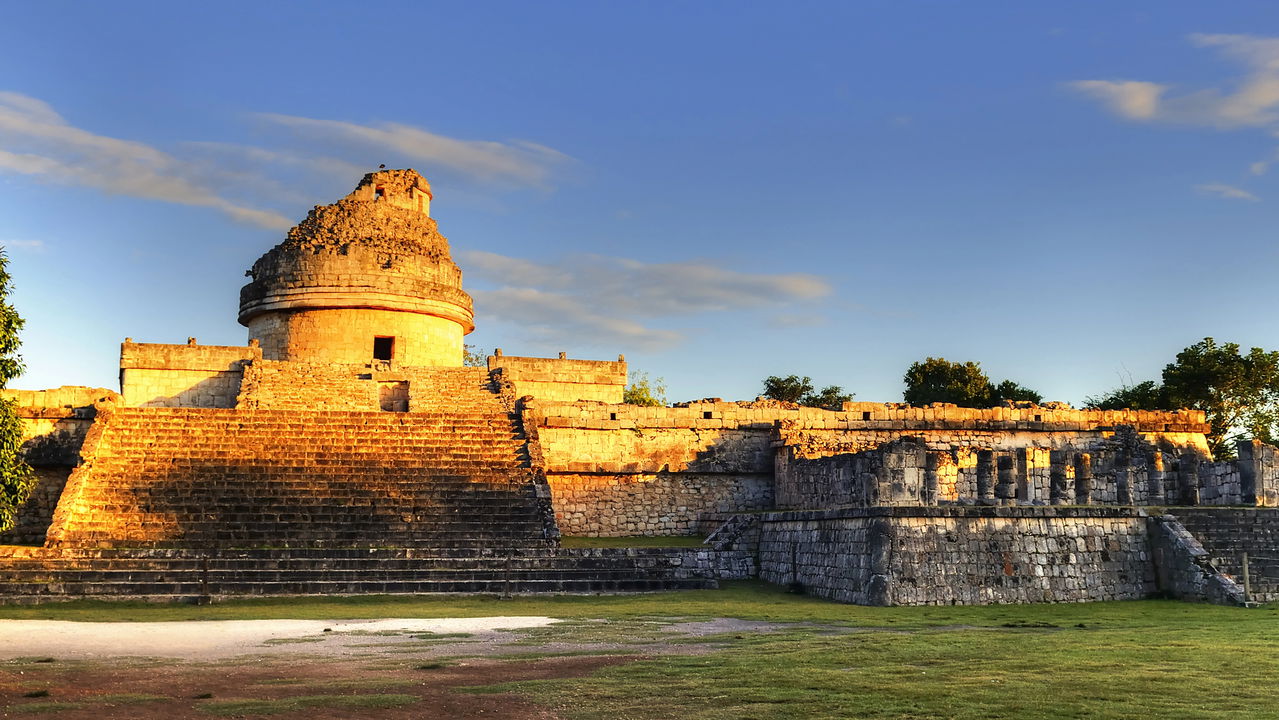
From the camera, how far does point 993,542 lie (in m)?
15.6

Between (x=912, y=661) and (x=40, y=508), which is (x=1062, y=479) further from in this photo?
(x=40, y=508)

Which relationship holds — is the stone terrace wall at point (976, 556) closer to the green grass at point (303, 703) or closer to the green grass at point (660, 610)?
the green grass at point (660, 610)

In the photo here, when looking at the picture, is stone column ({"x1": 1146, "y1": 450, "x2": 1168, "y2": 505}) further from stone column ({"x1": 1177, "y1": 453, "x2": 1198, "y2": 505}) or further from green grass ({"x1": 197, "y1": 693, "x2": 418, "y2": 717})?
green grass ({"x1": 197, "y1": 693, "x2": 418, "y2": 717})

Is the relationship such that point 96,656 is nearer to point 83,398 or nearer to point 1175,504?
point 83,398

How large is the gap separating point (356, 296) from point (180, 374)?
13.7 feet

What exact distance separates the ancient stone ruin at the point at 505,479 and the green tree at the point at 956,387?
1324 centimetres

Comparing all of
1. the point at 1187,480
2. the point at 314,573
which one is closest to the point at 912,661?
the point at 314,573

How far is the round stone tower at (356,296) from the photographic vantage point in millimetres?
27281

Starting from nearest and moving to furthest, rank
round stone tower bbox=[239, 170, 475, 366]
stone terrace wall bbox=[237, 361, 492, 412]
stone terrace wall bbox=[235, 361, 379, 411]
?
stone terrace wall bbox=[235, 361, 379, 411] < stone terrace wall bbox=[237, 361, 492, 412] < round stone tower bbox=[239, 170, 475, 366]

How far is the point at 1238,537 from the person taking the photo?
55.5ft

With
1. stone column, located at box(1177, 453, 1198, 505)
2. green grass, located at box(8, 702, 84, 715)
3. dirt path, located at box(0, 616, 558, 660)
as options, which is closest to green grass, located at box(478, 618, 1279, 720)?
green grass, located at box(8, 702, 84, 715)

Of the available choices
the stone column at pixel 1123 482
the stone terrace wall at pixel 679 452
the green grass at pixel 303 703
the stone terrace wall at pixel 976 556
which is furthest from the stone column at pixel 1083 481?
the green grass at pixel 303 703

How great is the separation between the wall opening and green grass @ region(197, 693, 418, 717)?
17570mm

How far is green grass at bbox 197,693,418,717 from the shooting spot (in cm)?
718
